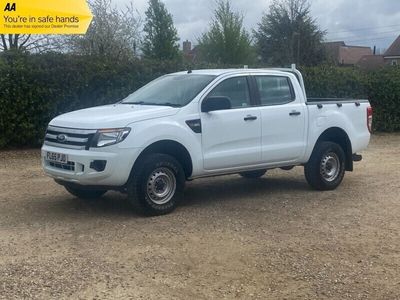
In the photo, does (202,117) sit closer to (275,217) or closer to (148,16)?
(275,217)

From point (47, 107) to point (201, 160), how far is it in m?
6.52

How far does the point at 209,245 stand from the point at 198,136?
1828 mm

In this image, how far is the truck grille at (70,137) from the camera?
681cm

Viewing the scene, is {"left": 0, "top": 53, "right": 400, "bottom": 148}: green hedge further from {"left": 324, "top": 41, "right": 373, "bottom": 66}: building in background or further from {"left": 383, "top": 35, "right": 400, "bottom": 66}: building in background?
{"left": 324, "top": 41, "right": 373, "bottom": 66}: building in background

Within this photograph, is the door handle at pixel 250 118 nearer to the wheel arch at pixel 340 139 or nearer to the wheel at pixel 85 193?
the wheel arch at pixel 340 139

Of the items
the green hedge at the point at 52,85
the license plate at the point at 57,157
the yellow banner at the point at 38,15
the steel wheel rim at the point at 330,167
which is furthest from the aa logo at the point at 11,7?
the steel wheel rim at the point at 330,167

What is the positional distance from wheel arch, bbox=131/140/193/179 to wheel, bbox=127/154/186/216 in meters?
0.07

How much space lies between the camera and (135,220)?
276 inches

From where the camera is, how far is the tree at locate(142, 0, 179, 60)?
107 feet

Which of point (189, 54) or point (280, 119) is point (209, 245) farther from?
point (189, 54)

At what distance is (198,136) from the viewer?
7.47 m

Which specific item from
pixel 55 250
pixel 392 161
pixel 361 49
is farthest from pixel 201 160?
pixel 361 49

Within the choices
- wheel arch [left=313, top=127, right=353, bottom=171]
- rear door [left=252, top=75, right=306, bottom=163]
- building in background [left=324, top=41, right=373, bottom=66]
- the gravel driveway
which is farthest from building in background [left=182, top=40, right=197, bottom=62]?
building in background [left=324, top=41, right=373, bottom=66]

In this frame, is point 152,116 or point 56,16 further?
point 56,16
